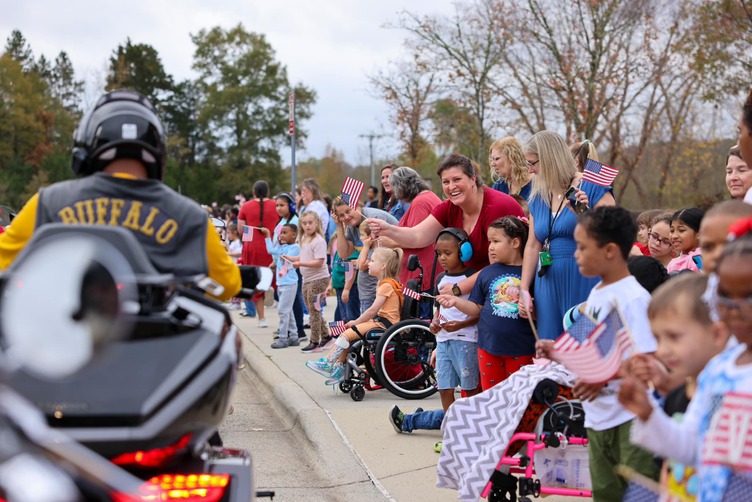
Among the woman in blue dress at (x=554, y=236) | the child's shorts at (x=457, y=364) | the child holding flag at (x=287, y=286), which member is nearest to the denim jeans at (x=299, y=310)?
the child holding flag at (x=287, y=286)

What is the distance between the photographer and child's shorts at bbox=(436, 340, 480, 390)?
A: 6.27m

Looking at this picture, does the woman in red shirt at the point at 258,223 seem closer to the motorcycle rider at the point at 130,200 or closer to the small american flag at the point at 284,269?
the small american flag at the point at 284,269

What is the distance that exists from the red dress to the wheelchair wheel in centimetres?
654

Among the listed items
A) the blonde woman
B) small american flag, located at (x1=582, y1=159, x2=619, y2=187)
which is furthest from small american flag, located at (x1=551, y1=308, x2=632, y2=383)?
the blonde woman

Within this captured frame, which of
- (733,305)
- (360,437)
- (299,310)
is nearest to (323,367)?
(360,437)

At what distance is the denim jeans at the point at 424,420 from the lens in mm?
6645

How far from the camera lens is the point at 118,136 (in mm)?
3385

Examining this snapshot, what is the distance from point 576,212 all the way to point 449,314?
44.1 inches

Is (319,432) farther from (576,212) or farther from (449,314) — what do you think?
(576,212)

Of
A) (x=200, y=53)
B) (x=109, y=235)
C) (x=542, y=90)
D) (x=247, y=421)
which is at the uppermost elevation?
(x=200, y=53)

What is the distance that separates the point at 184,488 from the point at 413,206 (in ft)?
18.8

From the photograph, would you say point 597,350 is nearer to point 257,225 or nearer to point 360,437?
point 360,437

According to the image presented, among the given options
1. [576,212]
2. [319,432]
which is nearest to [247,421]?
[319,432]

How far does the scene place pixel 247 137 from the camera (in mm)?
72688
